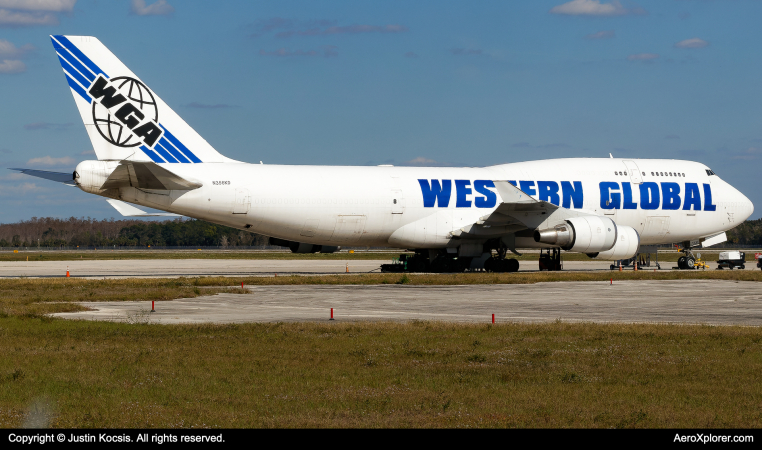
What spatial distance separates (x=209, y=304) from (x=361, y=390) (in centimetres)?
1376

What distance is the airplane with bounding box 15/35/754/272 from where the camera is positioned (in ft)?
108

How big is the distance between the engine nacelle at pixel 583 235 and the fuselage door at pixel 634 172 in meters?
5.47

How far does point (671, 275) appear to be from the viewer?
35.7 metres

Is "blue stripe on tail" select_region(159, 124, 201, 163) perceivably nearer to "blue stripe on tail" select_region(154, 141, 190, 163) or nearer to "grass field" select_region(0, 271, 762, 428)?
"blue stripe on tail" select_region(154, 141, 190, 163)

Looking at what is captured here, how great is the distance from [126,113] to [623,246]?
76.0 feet

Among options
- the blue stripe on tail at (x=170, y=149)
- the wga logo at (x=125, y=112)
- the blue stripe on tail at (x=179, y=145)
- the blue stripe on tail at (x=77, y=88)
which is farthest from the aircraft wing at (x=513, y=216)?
the blue stripe on tail at (x=77, y=88)

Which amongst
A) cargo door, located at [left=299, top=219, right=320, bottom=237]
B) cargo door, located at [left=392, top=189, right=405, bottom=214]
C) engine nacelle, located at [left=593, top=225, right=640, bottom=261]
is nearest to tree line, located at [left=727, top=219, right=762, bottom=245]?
engine nacelle, located at [left=593, top=225, right=640, bottom=261]

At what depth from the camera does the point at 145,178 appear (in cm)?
3186

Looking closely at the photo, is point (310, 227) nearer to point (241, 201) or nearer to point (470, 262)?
point (241, 201)

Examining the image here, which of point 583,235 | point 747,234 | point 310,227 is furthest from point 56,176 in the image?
point 747,234

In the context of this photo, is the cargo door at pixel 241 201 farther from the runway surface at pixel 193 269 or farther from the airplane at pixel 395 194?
the runway surface at pixel 193 269

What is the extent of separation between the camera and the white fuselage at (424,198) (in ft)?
112

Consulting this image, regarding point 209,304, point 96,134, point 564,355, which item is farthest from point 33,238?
point 564,355
